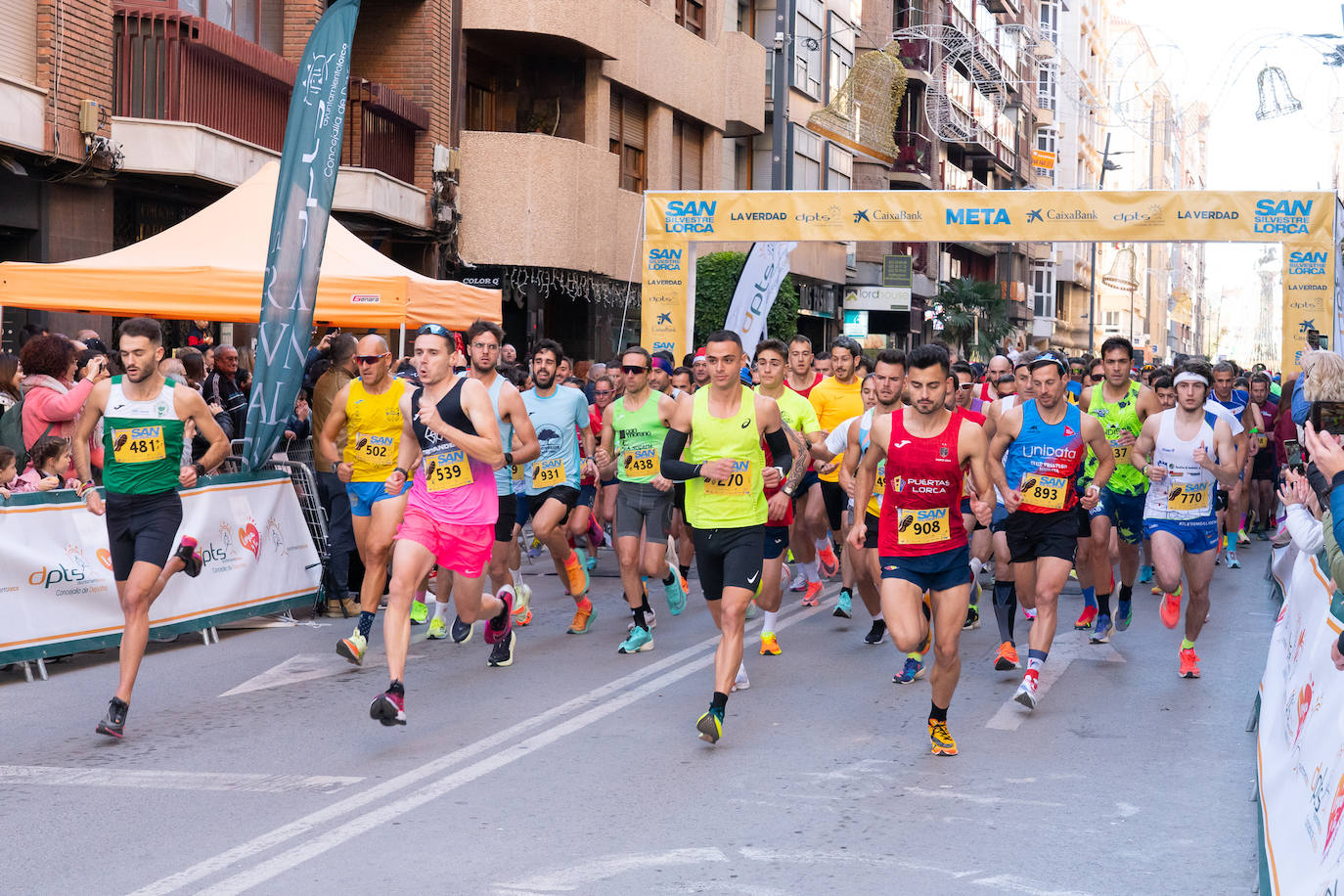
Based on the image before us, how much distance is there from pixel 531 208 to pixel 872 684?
1728 cm

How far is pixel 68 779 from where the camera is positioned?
6.74m

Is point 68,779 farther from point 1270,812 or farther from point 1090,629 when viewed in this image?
point 1090,629

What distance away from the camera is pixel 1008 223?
2016cm

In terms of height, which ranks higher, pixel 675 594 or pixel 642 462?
pixel 642 462

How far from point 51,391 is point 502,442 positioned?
342cm

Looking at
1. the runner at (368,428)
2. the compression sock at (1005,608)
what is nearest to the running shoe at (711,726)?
the compression sock at (1005,608)

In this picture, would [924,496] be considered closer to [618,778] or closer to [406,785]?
[618,778]

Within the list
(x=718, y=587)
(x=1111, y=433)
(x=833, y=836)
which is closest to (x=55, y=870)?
(x=833, y=836)

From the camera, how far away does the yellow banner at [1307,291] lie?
19.5 metres

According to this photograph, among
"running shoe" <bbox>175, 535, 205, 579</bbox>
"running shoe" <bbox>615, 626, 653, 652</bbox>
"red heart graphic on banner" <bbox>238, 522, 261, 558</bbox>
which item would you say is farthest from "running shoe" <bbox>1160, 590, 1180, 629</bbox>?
"red heart graphic on banner" <bbox>238, 522, 261, 558</bbox>

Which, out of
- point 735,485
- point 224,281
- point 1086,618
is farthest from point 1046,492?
point 224,281

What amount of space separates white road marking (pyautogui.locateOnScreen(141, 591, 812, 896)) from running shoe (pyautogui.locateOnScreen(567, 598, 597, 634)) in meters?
1.32

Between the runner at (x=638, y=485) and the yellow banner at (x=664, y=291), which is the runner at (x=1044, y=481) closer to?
the runner at (x=638, y=485)

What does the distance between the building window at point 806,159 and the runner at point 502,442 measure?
2752 cm
